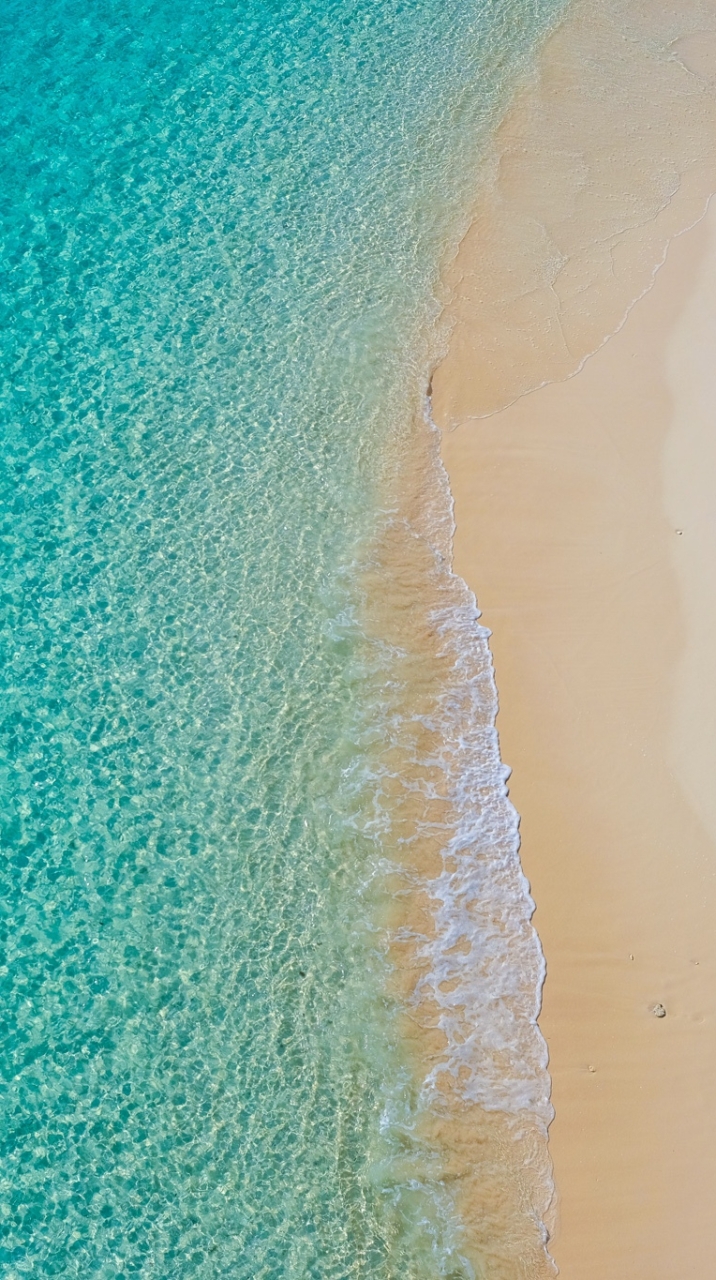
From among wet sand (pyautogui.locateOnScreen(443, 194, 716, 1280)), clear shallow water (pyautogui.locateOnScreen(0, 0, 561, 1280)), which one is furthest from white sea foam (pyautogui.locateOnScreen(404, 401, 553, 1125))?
clear shallow water (pyautogui.locateOnScreen(0, 0, 561, 1280))

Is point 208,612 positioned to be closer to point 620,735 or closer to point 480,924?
point 480,924

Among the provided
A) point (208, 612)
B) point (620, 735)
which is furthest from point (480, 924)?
point (208, 612)

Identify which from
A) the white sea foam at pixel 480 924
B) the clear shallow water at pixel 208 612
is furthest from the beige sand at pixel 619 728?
the clear shallow water at pixel 208 612

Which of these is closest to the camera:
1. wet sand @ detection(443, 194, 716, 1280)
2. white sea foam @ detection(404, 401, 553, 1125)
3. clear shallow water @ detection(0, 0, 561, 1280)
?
clear shallow water @ detection(0, 0, 561, 1280)

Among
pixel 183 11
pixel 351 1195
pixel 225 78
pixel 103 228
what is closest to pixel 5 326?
pixel 103 228

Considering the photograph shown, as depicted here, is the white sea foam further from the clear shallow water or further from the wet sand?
the clear shallow water

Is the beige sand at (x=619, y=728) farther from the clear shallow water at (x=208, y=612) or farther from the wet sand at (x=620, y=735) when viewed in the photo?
the clear shallow water at (x=208, y=612)
